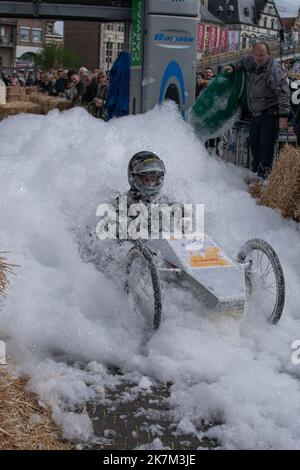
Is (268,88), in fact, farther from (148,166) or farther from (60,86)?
(60,86)

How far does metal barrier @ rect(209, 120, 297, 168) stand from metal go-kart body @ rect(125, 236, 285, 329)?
13.2 ft

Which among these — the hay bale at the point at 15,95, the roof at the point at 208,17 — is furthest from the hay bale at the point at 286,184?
the roof at the point at 208,17

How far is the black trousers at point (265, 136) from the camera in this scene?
9.33 meters

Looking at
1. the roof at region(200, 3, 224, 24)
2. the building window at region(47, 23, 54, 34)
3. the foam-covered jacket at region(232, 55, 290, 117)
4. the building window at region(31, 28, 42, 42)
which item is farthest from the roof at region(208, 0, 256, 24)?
the foam-covered jacket at region(232, 55, 290, 117)

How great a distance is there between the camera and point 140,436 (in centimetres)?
439

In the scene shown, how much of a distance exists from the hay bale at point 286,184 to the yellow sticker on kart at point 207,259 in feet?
6.17

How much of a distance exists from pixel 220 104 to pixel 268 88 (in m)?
1.29

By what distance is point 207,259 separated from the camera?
6238 mm

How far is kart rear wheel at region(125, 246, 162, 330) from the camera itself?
5.98 meters

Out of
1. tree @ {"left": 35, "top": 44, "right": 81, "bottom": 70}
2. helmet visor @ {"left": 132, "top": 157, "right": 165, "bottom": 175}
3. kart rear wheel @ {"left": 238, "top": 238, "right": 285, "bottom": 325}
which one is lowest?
tree @ {"left": 35, "top": 44, "right": 81, "bottom": 70}

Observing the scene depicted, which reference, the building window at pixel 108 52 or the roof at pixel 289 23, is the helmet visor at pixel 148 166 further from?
the roof at pixel 289 23

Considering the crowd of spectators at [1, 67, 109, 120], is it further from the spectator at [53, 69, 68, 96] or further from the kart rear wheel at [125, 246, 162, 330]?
the kart rear wheel at [125, 246, 162, 330]

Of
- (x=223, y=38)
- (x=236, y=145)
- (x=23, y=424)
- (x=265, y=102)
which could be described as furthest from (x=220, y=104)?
(x=223, y=38)
